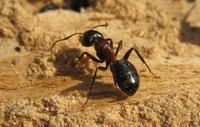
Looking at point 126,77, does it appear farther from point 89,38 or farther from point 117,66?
point 89,38

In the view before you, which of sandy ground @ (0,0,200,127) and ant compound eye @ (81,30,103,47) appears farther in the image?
ant compound eye @ (81,30,103,47)

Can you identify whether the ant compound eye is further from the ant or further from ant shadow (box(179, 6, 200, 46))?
ant shadow (box(179, 6, 200, 46))

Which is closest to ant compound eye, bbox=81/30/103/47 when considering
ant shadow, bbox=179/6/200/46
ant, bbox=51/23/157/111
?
ant, bbox=51/23/157/111

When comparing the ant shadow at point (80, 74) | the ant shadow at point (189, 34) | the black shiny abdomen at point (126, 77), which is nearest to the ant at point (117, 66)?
the black shiny abdomen at point (126, 77)

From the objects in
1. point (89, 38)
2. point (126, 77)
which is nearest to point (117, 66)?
point (126, 77)

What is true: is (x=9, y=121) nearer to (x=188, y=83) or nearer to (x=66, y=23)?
(x=66, y=23)

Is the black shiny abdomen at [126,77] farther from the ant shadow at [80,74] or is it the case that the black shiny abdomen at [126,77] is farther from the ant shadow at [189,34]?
the ant shadow at [189,34]
